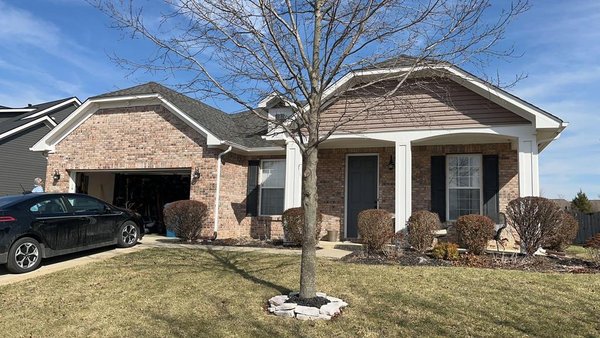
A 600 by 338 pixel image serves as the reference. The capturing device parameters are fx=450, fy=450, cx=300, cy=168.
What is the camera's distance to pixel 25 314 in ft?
19.8

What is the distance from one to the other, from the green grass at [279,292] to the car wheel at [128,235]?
207cm

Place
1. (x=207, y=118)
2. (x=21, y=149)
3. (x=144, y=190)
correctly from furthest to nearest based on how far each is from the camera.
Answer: (x=21, y=149) < (x=144, y=190) < (x=207, y=118)

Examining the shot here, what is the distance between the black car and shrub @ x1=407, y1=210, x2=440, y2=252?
660 centimetres

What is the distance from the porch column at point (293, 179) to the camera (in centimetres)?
1207

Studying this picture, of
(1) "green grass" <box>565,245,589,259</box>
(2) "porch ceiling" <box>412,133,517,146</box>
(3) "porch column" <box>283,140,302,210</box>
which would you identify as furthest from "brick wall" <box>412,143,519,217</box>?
(3) "porch column" <box>283,140,302,210</box>

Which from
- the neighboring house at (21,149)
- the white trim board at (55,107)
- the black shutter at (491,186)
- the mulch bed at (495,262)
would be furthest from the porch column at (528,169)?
the white trim board at (55,107)

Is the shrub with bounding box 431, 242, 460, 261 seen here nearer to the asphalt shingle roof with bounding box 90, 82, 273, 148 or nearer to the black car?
the asphalt shingle roof with bounding box 90, 82, 273, 148

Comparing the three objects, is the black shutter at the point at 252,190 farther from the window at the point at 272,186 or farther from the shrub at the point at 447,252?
the shrub at the point at 447,252

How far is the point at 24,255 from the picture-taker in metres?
8.34

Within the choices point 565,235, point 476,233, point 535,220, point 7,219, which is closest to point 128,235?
point 7,219

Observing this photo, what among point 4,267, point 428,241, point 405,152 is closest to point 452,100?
point 405,152

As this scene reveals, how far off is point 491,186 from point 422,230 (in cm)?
368

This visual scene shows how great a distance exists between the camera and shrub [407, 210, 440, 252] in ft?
31.6

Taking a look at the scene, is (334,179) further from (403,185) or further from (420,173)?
(403,185)
